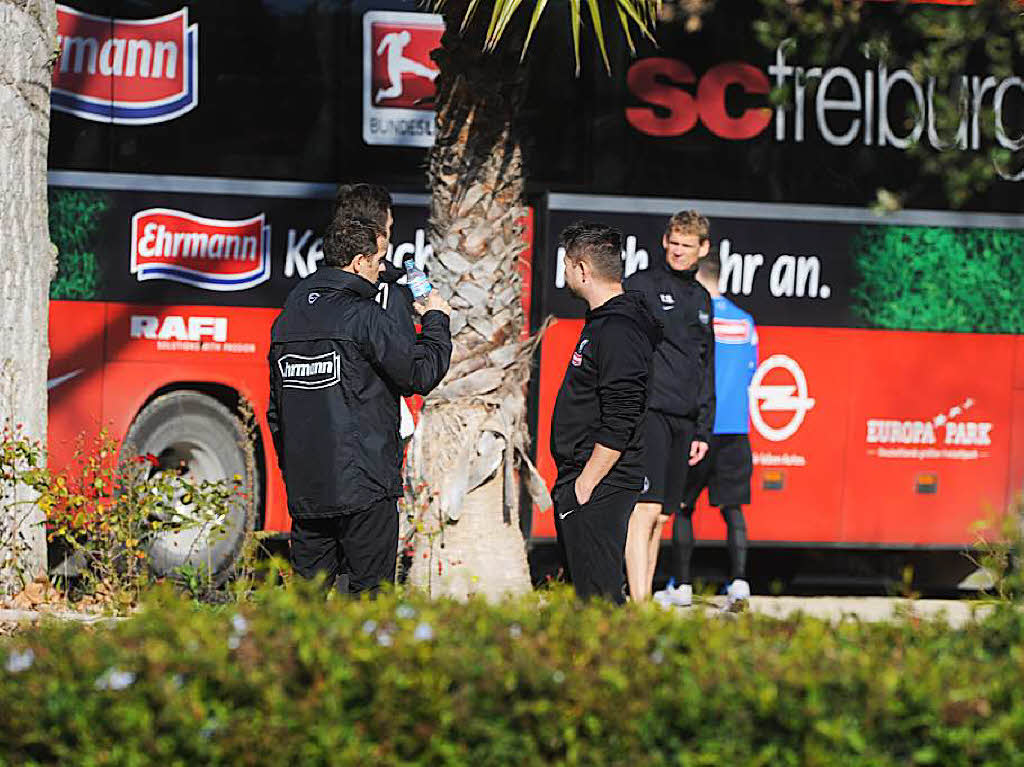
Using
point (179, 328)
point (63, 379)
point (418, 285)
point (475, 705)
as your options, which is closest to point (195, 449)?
point (179, 328)

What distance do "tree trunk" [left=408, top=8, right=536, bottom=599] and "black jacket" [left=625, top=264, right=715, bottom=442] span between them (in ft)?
3.07

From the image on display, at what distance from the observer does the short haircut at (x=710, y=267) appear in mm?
8562

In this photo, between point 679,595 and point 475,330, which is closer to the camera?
point 475,330

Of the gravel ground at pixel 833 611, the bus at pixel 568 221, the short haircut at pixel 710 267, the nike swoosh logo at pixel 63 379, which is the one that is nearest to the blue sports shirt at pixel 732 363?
the short haircut at pixel 710 267

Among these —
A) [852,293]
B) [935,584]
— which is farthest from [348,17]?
[935,584]

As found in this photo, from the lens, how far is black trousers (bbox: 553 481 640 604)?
18.5 ft

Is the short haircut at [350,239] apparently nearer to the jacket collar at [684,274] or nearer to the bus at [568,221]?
the jacket collar at [684,274]

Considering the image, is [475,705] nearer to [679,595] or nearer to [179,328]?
[679,595]

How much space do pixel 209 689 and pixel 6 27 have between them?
496 centimetres

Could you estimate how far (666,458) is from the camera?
7652 millimetres

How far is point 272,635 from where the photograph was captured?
3.38 metres

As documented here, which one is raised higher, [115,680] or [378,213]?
[378,213]

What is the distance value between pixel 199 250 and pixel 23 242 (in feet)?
5.03

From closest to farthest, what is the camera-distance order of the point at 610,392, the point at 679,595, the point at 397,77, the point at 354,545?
the point at 354,545 → the point at 610,392 → the point at 679,595 → the point at 397,77
